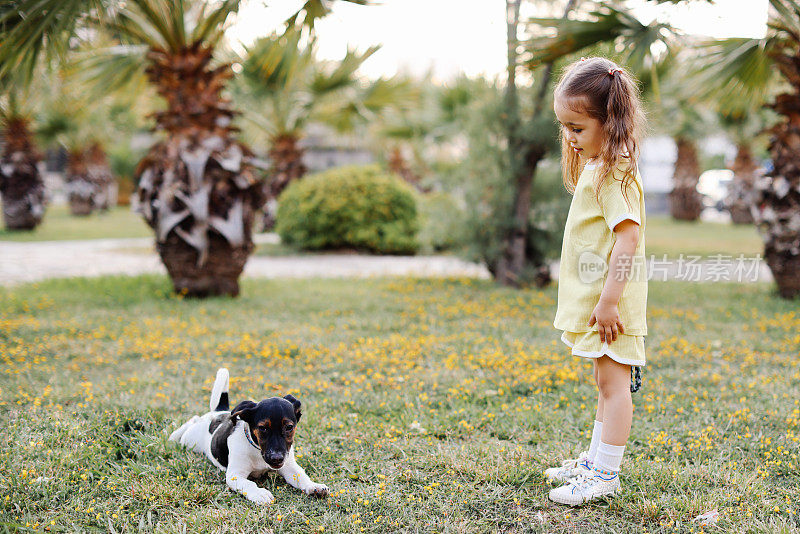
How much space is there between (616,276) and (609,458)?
69 centimetres

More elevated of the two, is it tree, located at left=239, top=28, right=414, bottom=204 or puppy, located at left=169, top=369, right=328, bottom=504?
tree, located at left=239, top=28, right=414, bottom=204

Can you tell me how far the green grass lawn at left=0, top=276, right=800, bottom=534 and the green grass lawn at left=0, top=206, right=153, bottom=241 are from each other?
8.19 m

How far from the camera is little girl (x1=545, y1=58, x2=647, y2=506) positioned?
2.16 meters

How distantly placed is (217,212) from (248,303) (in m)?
1.00

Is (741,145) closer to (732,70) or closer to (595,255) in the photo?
(732,70)

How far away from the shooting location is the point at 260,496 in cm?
232

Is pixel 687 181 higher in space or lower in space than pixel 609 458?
higher

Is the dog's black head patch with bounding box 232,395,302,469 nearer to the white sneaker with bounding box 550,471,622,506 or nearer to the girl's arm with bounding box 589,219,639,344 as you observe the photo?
the white sneaker with bounding box 550,471,622,506

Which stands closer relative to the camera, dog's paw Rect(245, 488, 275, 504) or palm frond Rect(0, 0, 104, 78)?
dog's paw Rect(245, 488, 275, 504)

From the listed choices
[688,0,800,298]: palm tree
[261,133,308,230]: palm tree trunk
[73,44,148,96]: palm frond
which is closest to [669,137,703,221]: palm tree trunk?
[261,133,308,230]: palm tree trunk

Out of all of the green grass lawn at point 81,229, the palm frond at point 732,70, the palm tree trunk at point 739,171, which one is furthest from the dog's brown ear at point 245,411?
the palm tree trunk at point 739,171

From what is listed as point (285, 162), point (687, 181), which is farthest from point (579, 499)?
point (687, 181)

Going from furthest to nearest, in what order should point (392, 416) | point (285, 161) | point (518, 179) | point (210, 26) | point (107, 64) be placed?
point (285, 161) < point (518, 179) < point (107, 64) < point (210, 26) < point (392, 416)

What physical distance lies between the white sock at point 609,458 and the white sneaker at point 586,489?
0.02 metres
